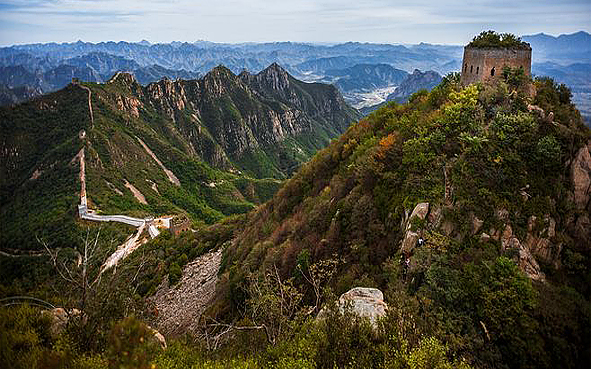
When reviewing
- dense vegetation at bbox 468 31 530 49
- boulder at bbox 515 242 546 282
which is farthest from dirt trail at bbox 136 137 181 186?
boulder at bbox 515 242 546 282

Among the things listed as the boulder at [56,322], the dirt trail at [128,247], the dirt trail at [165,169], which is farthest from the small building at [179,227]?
the dirt trail at [165,169]

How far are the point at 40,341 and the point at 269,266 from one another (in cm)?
1620

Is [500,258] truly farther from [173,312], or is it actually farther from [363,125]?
[173,312]

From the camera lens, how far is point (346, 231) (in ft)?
83.6

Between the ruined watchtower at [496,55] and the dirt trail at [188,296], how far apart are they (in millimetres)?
32229

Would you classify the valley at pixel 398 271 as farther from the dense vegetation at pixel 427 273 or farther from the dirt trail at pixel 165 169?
the dirt trail at pixel 165 169

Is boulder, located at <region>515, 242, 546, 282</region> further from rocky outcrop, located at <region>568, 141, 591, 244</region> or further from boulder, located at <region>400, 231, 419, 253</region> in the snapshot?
boulder, located at <region>400, 231, 419, 253</region>

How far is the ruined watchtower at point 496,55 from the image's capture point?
1149 inches

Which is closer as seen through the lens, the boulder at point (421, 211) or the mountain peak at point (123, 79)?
the boulder at point (421, 211)

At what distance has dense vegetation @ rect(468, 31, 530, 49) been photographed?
29297 mm

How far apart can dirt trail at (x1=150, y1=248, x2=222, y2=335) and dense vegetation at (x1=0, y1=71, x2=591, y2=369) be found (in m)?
5.43

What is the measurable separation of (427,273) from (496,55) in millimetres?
21478

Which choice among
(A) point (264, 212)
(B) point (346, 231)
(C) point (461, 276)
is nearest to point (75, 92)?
(A) point (264, 212)

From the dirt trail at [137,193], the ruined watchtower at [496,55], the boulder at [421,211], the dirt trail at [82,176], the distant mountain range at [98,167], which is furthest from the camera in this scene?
the dirt trail at [137,193]
